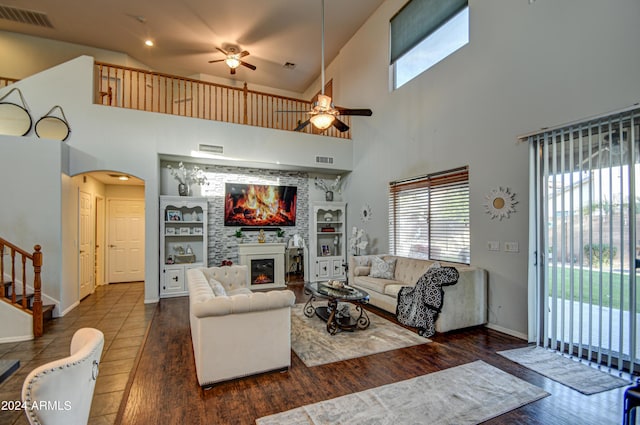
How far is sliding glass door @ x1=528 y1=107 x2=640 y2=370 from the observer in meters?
2.85

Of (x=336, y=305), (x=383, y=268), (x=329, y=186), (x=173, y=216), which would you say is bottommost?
(x=336, y=305)

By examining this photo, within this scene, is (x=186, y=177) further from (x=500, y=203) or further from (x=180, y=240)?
(x=500, y=203)

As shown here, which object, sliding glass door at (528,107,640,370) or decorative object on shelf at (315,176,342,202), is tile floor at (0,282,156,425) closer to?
sliding glass door at (528,107,640,370)

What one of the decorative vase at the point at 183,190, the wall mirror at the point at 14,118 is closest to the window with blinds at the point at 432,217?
the decorative vase at the point at 183,190

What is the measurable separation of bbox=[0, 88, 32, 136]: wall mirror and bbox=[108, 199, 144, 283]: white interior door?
2828 millimetres

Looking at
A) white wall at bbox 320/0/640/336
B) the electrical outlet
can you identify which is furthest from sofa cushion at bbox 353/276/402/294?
the electrical outlet

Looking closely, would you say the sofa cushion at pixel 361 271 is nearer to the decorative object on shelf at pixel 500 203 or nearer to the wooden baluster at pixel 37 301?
the decorative object on shelf at pixel 500 203

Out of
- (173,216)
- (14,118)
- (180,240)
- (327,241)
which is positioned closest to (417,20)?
(327,241)

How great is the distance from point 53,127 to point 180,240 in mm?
3003

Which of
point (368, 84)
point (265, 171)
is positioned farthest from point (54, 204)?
point (368, 84)

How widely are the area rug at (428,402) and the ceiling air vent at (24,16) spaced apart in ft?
28.8

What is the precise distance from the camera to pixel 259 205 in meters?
7.47

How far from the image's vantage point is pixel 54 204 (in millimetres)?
4777

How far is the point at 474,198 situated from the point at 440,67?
7.63 feet
